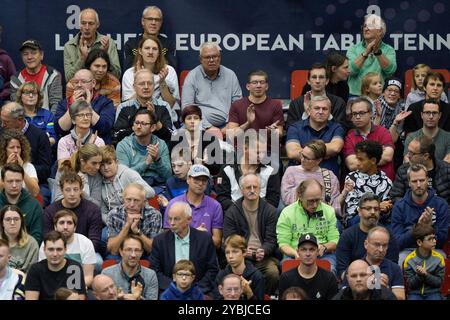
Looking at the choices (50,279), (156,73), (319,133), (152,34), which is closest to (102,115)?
(156,73)

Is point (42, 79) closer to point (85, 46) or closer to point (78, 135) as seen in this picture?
point (85, 46)

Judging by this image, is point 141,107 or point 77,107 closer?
point 77,107

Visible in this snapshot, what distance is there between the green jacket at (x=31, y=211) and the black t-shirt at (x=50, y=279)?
1130 millimetres

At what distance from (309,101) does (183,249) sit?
Result: 113 inches

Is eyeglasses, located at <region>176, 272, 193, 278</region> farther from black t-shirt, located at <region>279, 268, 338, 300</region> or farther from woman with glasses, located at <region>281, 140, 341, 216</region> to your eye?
woman with glasses, located at <region>281, 140, 341, 216</region>

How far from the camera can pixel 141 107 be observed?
17750 mm

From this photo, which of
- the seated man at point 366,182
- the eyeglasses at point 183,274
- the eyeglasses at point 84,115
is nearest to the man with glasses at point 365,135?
the seated man at point 366,182

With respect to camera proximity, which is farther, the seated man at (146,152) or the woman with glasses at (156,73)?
the woman with glasses at (156,73)

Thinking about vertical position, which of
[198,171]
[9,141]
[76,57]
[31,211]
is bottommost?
[31,211]

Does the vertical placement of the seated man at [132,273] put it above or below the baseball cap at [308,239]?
below

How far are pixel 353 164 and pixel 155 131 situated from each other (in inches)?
86.3

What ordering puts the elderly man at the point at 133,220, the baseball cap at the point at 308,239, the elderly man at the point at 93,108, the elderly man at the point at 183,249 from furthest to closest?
the elderly man at the point at 93,108 < the elderly man at the point at 133,220 < the elderly man at the point at 183,249 < the baseball cap at the point at 308,239

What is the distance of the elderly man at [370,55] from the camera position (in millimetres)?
18500

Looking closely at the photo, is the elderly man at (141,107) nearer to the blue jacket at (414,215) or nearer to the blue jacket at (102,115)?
the blue jacket at (102,115)
